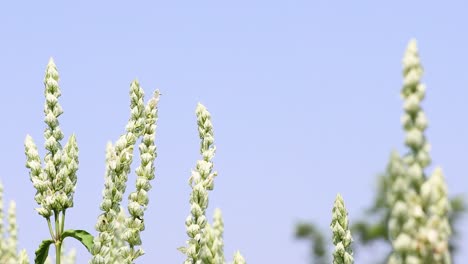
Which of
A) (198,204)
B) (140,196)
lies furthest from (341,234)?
(140,196)

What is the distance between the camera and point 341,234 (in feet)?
17.4

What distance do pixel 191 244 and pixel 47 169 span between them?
82.9 inches

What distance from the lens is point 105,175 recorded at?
6801 millimetres

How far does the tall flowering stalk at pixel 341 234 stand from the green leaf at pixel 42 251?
3130 mm

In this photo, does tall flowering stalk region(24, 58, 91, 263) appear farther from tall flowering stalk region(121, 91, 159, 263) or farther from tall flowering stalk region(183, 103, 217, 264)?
tall flowering stalk region(183, 103, 217, 264)

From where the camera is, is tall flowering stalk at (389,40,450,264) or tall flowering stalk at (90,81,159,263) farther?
tall flowering stalk at (90,81,159,263)

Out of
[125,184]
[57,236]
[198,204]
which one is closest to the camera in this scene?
[198,204]

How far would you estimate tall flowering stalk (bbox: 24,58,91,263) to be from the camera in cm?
719

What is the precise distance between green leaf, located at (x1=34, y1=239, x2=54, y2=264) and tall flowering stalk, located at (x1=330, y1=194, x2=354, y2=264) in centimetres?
313

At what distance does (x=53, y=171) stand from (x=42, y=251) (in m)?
0.81

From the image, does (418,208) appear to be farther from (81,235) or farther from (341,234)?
(81,235)

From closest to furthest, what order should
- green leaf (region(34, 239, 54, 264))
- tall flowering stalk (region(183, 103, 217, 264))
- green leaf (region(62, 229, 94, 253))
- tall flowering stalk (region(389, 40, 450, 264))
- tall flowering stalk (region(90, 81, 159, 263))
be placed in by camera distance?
tall flowering stalk (region(389, 40, 450, 264)) < tall flowering stalk (region(183, 103, 217, 264)) < tall flowering stalk (region(90, 81, 159, 263)) < green leaf (region(62, 229, 94, 253)) < green leaf (region(34, 239, 54, 264))

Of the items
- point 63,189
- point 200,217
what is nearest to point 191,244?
point 200,217

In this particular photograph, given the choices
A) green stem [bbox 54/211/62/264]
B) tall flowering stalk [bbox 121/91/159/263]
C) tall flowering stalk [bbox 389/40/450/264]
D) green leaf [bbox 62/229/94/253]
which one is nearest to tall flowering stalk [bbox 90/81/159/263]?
tall flowering stalk [bbox 121/91/159/263]
